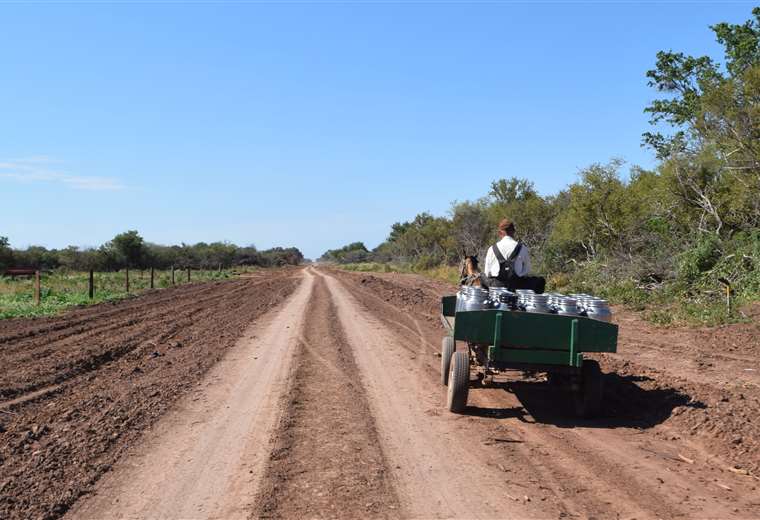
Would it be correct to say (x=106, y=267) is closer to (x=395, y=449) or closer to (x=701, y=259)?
(x=701, y=259)

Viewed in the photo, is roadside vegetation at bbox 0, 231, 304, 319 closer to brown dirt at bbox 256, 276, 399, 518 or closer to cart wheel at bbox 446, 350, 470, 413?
brown dirt at bbox 256, 276, 399, 518

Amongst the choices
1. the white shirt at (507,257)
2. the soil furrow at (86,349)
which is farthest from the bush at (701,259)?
the soil furrow at (86,349)

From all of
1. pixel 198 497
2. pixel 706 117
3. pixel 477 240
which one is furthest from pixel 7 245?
pixel 198 497

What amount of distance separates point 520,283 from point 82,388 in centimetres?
602

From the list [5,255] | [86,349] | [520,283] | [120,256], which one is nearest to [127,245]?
[120,256]

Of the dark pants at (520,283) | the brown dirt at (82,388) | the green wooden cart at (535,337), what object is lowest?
the brown dirt at (82,388)

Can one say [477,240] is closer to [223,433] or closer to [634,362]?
[634,362]

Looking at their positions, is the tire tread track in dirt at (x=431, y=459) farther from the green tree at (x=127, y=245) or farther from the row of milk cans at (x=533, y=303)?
the green tree at (x=127, y=245)

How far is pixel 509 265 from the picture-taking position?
8156 millimetres

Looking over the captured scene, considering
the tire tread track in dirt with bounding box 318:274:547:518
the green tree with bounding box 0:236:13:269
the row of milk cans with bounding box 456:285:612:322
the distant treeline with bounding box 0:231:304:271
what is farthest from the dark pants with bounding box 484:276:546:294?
the green tree with bounding box 0:236:13:269

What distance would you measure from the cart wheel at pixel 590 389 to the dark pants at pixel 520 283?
1369 mm

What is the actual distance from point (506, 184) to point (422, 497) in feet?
136

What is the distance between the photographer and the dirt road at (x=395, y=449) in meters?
4.73

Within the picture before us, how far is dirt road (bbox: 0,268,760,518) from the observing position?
473cm
